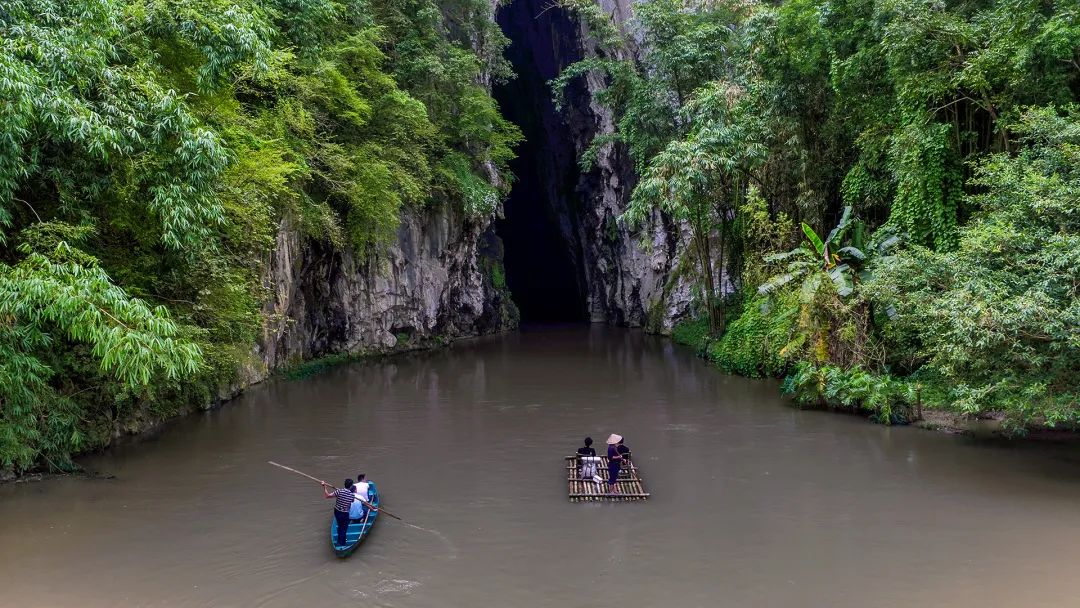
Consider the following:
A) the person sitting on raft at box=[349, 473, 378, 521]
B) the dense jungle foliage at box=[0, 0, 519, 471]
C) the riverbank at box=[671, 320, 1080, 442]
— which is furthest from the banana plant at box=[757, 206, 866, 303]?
the dense jungle foliage at box=[0, 0, 519, 471]

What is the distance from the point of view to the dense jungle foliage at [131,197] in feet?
26.0

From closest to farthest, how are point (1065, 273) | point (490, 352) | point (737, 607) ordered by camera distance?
1. point (737, 607)
2. point (1065, 273)
3. point (490, 352)

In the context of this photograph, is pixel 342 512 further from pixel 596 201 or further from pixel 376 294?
pixel 596 201

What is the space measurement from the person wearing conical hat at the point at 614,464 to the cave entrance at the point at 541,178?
2998 cm

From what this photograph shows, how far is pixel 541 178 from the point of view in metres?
47.1

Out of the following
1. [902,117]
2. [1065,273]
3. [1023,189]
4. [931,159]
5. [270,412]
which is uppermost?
[902,117]

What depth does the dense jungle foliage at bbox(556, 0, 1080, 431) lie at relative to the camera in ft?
32.6

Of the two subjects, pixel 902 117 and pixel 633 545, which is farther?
pixel 902 117

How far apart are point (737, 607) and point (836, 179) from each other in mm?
15667

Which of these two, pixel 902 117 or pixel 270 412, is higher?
pixel 902 117

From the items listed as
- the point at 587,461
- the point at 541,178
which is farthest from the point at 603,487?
the point at 541,178

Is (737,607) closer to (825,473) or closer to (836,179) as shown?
(825,473)

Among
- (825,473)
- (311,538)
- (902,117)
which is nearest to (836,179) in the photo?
(902,117)

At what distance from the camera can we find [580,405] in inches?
638
